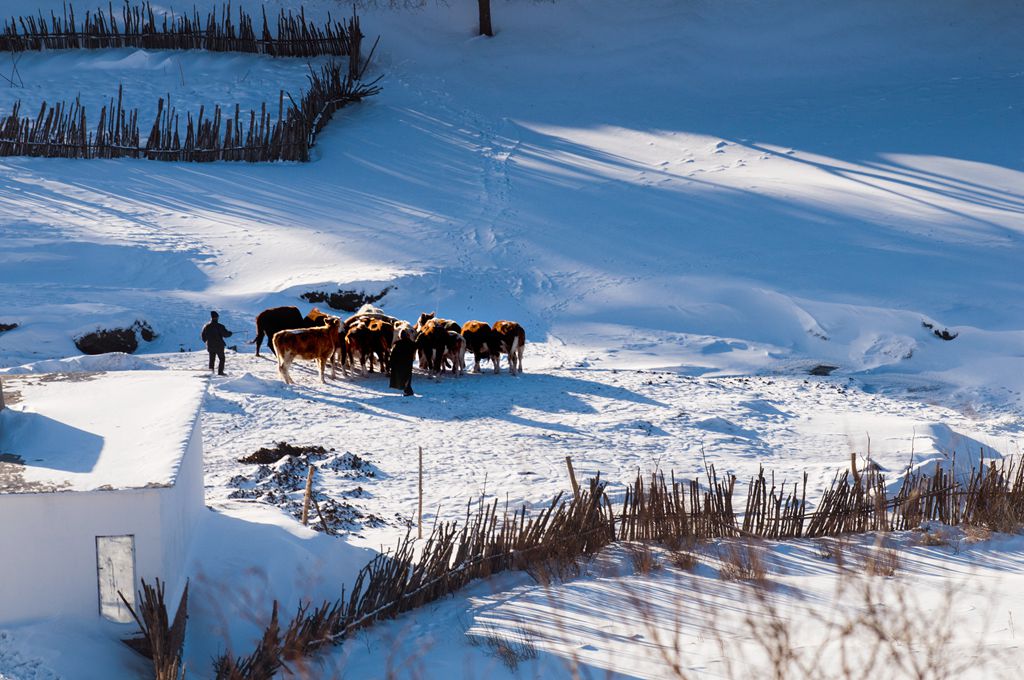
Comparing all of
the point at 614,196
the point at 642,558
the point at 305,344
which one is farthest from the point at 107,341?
the point at 642,558

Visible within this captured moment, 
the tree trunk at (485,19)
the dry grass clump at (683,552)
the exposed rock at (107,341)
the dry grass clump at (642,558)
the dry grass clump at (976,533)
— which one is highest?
the tree trunk at (485,19)

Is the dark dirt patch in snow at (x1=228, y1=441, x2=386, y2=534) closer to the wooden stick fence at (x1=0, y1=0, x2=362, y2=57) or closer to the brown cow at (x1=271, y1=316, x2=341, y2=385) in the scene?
the brown cow at (x1=271, y1=316, x2=341, y2=385)

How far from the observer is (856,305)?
16.9m

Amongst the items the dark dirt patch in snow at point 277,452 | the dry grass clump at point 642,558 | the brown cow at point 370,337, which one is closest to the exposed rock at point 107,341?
the brown cow at point 370,337

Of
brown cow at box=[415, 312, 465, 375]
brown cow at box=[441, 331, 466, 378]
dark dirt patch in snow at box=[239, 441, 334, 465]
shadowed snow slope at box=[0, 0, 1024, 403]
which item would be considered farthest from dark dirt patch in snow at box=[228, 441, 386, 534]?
shadowed snow slope at box=[0, 0, 1024, 403]

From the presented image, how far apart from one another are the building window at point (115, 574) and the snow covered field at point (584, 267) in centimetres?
23

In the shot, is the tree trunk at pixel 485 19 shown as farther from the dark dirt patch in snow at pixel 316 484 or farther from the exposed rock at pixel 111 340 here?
the dark dirt patch in snow at pixel 316 484

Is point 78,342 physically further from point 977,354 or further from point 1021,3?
point 1021,3

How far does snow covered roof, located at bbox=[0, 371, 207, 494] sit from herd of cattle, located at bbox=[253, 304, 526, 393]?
5.06m

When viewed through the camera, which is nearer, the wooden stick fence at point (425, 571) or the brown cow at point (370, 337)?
the wooden stick fence at point (425, 571)

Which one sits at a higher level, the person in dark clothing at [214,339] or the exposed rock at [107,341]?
the person in dark clothing at [214,339]

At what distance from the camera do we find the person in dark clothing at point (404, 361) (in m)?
14.0

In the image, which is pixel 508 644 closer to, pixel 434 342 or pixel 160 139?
pixel 434 342

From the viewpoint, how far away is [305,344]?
46.0 feet
